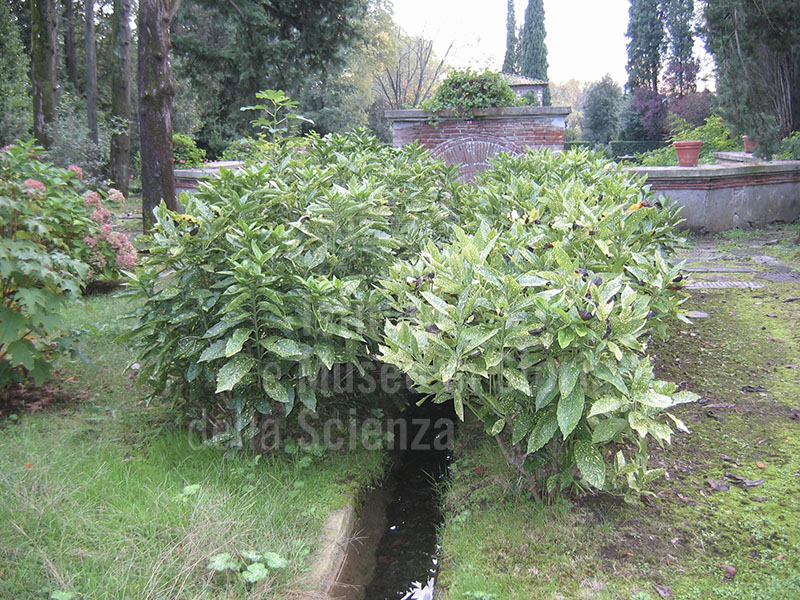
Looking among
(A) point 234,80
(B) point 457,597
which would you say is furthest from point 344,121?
(B) point 457,597

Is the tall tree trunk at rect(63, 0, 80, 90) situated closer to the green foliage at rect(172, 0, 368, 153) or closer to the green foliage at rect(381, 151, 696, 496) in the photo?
the green foliage at rect(172, 0, 368, 153)

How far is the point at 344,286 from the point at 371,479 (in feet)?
3.61

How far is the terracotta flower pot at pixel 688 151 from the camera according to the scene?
366 inches

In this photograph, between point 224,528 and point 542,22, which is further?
point 542,22

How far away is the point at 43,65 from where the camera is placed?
12.0 metres

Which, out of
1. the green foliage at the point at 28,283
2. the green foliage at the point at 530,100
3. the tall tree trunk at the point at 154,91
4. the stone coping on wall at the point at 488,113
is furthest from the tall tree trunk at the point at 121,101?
the green foliage at the point at 28,283

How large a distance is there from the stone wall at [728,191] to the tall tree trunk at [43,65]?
35.5 feet

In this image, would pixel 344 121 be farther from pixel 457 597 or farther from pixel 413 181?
pixel 457 597

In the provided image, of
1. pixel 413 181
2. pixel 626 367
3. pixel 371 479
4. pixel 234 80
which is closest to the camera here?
pixel 626 367

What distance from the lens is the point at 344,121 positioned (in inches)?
895

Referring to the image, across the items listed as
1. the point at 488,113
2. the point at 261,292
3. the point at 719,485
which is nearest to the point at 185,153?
the point at 488,113

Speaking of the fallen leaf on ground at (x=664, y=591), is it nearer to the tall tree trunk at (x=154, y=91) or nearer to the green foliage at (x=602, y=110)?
the tall tree trunk at (x=154, y=91)

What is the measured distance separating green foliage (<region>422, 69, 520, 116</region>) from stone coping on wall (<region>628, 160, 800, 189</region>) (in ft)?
8.40

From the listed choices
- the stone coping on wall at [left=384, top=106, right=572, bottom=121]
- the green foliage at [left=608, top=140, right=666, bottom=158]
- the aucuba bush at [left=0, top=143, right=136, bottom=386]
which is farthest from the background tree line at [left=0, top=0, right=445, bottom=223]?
the green foliage at [left=608, top=140, right=666, bottom=158]
